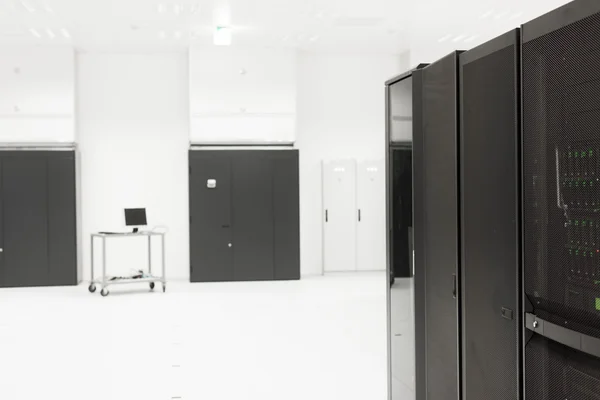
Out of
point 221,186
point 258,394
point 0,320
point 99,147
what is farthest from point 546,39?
point 99,147

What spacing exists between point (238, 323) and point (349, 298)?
227 cm

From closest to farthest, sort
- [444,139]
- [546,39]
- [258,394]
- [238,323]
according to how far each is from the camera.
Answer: [546,39], [444,139], [258,394], [238,323]

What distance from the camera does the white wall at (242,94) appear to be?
36.0 feet

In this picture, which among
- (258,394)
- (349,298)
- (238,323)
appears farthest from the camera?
(349,298)

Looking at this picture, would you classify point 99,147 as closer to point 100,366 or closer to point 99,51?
point 99,51

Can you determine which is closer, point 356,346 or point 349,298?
point 356,346

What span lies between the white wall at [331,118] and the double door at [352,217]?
0.16m

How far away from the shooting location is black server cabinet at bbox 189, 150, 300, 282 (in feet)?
35.9

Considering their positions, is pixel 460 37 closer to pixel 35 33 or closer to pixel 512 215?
pixel 35 33

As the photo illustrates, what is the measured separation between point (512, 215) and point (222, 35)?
827 centimetres

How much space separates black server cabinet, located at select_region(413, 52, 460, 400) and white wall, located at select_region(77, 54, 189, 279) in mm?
8818

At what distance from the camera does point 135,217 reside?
33.5ft

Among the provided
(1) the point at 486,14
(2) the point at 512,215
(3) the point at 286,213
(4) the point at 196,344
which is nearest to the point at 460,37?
(1) the point at 486,14

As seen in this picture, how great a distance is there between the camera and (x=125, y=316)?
7.83 m
